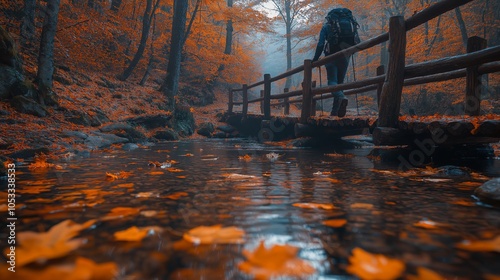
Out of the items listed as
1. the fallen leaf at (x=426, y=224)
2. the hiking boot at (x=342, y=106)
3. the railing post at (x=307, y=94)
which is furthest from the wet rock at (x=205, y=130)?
the fallen leaf at (x=426, y=224)

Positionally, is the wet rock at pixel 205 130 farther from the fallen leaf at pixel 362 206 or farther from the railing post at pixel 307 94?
the fallen leaf at pixel 362 206

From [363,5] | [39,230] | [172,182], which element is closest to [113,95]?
[172,182]

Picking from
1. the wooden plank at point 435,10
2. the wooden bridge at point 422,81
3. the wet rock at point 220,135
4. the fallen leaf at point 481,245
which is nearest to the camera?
the fallen leaf at point 481,245

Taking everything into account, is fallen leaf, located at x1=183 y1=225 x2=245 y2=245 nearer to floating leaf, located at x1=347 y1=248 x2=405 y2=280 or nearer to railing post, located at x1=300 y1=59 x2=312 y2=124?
floating leaf, located at x1=347 y1=248 x2=405 y2=280

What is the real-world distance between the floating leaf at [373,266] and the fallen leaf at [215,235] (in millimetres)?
388

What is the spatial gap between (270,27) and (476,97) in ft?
53.2

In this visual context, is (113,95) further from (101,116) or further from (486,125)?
(486,125)

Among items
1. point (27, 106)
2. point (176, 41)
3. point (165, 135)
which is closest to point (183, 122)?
point (165, 135)

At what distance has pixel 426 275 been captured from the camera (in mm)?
768

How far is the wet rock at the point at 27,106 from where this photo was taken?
5.24m

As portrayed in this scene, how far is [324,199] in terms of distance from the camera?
1.63m

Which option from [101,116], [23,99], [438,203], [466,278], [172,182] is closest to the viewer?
[466,278]

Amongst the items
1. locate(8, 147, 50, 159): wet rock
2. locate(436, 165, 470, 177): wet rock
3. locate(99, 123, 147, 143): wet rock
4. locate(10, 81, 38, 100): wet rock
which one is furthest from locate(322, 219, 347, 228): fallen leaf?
locate(10, 81, 38, 100): wet rock

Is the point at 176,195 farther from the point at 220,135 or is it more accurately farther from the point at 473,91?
the point at 220,135
